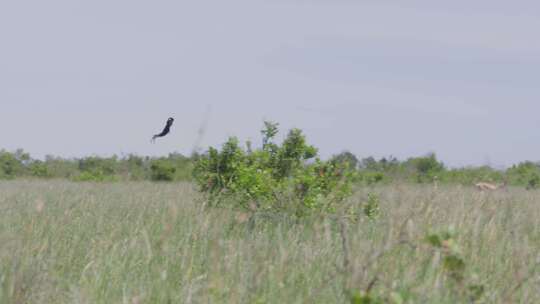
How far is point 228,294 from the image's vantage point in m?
3.31

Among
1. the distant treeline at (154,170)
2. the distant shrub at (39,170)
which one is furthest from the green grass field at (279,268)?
the distant shrub at (39,170)

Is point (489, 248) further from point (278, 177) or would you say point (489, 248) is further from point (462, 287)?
point (278, 177)

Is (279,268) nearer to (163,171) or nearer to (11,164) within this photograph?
(163,171)

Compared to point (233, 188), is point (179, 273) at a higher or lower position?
lower

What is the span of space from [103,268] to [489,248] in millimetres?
2530

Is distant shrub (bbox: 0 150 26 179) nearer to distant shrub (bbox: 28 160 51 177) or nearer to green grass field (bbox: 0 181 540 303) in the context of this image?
distant shrub (bbox: 28 160 51 177)

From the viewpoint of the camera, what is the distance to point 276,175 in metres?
8.24

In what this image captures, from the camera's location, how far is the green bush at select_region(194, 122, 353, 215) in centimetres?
766

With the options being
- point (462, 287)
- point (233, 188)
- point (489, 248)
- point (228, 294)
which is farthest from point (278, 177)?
point (462, 287)

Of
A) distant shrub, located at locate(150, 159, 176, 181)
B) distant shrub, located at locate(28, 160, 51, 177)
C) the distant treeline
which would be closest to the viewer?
the distant treeline

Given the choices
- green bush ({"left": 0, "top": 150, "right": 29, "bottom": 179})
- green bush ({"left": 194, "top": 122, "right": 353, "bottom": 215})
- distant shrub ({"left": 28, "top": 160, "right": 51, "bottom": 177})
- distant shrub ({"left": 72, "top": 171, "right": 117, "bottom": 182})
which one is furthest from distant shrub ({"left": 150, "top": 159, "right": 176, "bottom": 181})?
green bush ({"left": 194, "top": 122, "right": 353, "bottom": 215})

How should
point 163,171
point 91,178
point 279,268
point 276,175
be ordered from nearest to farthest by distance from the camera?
point 279,268 → point 276,175 → point 91,178 → point 163,171

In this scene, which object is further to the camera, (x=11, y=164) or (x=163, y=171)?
(x=11, y=164)

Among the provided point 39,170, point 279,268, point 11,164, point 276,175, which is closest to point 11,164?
point 11,164
